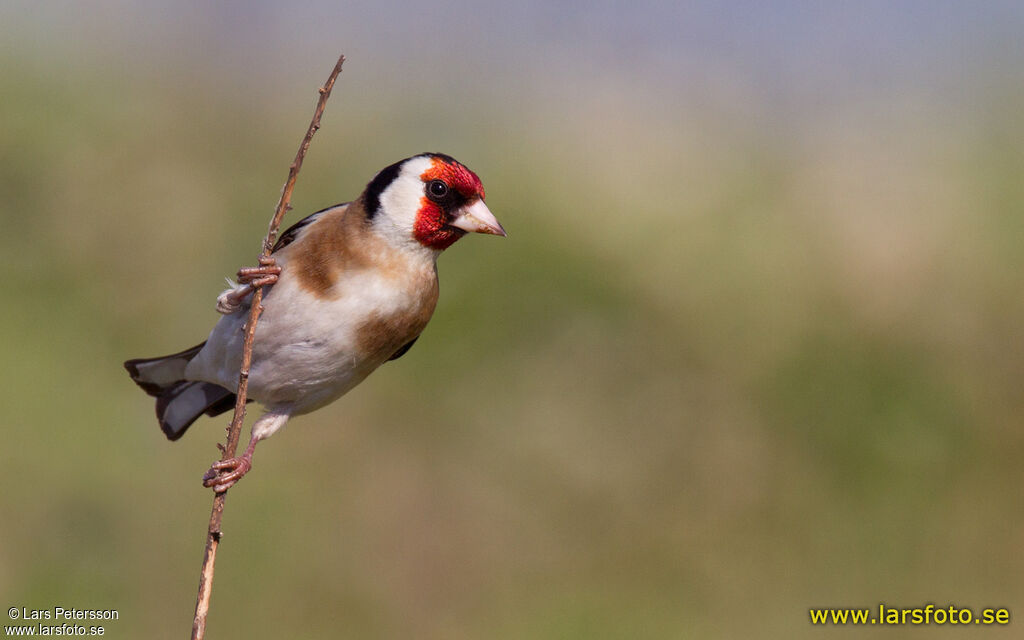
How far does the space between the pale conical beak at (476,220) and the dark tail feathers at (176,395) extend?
1.35 m

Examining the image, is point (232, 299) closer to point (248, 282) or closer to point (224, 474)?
Result: point (248, 282)

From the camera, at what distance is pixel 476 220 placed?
9.72 feet

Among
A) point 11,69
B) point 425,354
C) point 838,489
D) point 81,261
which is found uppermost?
point 11,69

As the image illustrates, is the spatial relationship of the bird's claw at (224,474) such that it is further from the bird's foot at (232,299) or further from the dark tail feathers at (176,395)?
the dark tail feathers at (176,395)

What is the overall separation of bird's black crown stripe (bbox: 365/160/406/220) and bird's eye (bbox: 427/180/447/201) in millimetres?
143

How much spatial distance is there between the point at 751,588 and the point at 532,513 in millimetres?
1254

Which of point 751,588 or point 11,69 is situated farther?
point 11,69

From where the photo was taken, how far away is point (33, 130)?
671 centimetres

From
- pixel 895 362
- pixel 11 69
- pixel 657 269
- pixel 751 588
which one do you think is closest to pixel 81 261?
pixel 11 69

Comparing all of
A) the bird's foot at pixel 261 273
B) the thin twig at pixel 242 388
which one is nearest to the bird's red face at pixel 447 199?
the bird's foot at pixel 261 273

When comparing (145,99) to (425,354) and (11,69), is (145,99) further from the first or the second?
(425,354)

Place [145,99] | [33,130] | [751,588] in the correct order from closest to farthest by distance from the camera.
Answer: [751,588] → [33,130] → [145,99]

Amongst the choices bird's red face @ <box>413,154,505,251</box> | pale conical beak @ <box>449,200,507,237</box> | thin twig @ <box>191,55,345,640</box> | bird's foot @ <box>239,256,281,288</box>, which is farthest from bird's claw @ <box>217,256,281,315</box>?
pale conical beak @ <box>449,200,507,237</box>

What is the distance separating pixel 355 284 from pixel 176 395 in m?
1.20
